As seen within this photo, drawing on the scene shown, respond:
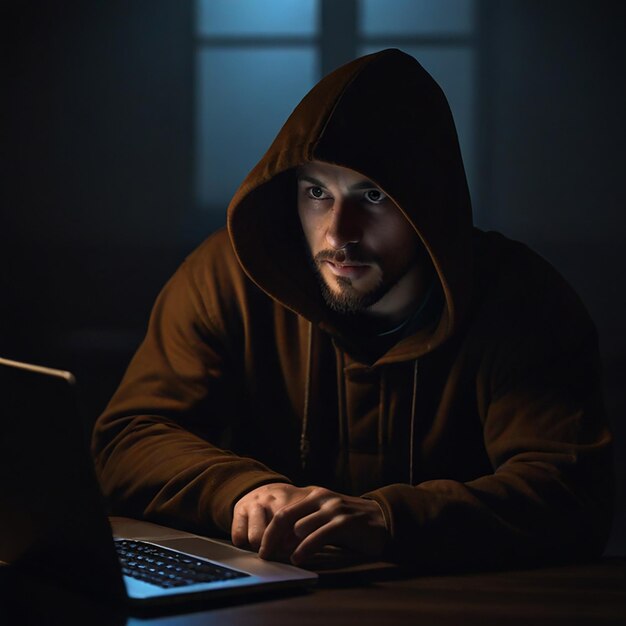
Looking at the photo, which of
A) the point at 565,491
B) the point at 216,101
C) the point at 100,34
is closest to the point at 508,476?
the point at 565,491

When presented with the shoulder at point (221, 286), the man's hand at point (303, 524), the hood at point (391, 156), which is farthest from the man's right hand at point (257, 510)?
the shoulder at point (221, 286)

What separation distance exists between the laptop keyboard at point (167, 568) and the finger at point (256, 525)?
9 cm

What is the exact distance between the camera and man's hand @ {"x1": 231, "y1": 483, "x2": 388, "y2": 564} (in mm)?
1167

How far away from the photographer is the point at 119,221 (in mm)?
2299

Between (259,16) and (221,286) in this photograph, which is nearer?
(221,286)

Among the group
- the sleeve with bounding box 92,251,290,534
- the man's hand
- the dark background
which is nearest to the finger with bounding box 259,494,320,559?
the man's hand

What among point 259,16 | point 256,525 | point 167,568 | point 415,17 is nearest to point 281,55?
point 259,16

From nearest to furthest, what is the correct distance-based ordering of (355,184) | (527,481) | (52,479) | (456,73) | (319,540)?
(52,479), (319,540), (527,481), (355,184), (456,73)

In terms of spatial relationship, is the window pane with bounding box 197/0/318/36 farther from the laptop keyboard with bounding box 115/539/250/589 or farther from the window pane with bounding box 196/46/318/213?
the laptop keyboard with bounding box 115/539/250/589

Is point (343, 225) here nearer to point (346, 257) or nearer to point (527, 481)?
point (346, 257)

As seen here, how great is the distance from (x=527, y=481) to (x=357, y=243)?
0.38m

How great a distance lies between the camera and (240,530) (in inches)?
48.7

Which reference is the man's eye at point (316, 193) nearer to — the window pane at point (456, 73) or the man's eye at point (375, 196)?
the man's eye at point (375, 196)

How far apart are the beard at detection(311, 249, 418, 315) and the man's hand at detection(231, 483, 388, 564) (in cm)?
39
